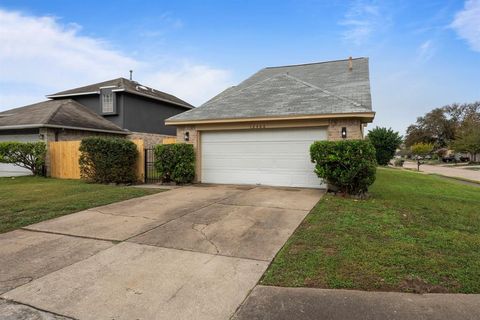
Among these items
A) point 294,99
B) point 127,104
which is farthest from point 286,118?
point 127,104

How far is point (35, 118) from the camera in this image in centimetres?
1576

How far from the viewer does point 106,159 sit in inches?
467

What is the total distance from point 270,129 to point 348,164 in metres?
3.53

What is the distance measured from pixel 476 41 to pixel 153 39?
53.1 ft

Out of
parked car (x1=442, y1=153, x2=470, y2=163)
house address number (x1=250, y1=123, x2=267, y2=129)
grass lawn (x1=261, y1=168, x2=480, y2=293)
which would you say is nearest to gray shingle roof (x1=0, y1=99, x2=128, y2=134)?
house address number (x1=250, y1=123, x2=267, y2=129)

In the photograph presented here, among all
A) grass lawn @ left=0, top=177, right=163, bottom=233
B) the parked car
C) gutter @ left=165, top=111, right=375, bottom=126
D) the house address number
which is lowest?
the parked car

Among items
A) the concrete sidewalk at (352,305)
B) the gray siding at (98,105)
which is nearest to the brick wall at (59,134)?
the gray siding at (98,105)

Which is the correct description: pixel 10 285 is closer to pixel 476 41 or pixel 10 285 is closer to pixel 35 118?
pixel 35 118

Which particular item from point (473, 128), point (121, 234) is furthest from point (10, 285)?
point (473, 128)

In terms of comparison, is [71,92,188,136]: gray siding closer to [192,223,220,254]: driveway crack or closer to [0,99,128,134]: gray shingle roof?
[0,99,128,134]: gray shingle roof

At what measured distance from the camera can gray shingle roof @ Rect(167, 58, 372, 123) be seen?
10398mm

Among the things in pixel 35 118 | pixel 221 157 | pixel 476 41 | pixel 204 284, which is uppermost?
pixel 476 41

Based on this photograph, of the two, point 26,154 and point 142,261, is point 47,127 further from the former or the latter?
point 142,261

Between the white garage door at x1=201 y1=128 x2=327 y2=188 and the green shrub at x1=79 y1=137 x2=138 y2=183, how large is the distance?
3.16 meters
